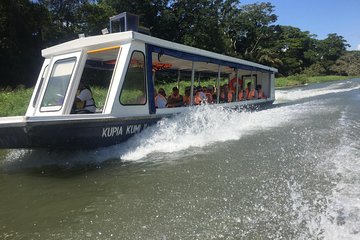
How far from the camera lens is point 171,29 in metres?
39.0

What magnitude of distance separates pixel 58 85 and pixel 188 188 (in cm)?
348

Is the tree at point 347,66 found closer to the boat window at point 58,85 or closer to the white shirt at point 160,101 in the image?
the white shirt at point 160,101

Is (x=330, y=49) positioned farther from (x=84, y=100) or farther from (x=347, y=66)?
(x=84, y=100)

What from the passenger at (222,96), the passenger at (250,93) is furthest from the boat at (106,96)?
the passenger at (250,93)

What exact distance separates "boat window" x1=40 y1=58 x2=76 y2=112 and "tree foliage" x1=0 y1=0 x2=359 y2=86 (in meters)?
18.7

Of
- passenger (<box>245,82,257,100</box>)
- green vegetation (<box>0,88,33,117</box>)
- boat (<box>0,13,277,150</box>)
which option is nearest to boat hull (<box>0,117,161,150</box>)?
boat (<box>0,13,277,150</box>)

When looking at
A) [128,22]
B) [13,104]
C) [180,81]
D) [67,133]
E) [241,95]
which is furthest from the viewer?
[13,104]

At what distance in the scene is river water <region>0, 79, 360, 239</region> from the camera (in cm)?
371

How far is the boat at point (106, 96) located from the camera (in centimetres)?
574

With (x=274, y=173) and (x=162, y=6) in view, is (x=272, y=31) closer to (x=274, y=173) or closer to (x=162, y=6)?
(x=162, y=6)

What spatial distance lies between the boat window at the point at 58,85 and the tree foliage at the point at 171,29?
1871cm

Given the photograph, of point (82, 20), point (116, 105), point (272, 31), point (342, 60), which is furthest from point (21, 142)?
point (342, 60)

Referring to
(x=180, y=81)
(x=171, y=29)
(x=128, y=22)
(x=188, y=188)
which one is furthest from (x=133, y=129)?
(x=171, y=29)

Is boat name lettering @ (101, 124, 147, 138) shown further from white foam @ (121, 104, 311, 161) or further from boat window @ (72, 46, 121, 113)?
boat window @ (72, 46, 121, 113)
